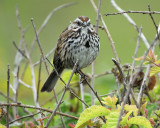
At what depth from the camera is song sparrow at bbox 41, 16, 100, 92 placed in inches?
157

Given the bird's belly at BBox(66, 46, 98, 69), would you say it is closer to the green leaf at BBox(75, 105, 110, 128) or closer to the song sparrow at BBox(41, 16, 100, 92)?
the song sparrow at BBox(41, 16, 100, 92)

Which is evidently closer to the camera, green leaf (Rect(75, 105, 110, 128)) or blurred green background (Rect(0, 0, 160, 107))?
green leaf (Rect(75, 105, 110, 128))

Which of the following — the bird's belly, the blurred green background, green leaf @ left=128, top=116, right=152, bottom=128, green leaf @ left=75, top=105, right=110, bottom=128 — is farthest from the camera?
the blurred green background

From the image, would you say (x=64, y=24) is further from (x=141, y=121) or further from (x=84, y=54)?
(x=141, y=121)

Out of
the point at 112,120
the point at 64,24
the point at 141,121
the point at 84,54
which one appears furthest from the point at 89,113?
the point at 64,24

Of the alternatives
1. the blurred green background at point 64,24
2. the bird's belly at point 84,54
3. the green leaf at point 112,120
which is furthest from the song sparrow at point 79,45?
the green leaf at point 112,120

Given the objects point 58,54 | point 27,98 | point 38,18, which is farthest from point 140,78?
point 38,18

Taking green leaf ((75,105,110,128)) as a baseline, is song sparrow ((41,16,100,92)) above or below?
above

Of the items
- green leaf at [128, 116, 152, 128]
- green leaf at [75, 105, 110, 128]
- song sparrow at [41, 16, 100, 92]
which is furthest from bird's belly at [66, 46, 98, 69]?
green leaf at [128, 116, 152, 128]

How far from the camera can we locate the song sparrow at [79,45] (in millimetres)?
3986

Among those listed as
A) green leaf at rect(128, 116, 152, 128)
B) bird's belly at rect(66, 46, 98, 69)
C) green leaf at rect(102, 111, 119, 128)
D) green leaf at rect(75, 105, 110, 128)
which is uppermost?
bird's belly at rect(66, 46, 98, 69)

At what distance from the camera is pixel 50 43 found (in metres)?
7.41

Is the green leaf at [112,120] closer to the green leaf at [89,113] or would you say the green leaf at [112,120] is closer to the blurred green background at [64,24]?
the green leaf at [89,113]

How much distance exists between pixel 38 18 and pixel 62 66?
5209 mm
